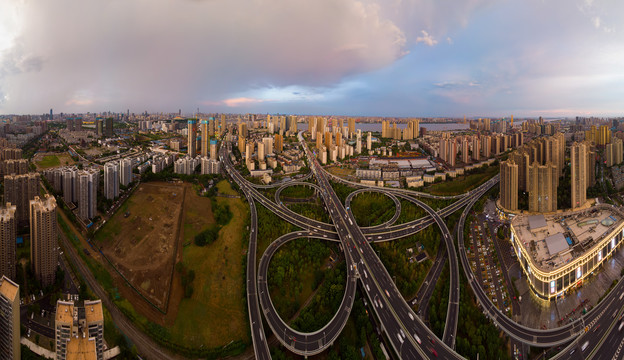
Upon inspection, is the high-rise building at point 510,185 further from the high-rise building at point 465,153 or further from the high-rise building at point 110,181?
the high-rise building at point 110,181

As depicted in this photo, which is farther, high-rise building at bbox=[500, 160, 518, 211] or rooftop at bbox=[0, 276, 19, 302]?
high-rise building at bbox=[500, 160, 518, 211]

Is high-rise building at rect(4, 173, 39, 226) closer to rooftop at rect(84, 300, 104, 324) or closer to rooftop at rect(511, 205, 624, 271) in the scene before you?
rooftop at rect(84, 300, 104, 324)

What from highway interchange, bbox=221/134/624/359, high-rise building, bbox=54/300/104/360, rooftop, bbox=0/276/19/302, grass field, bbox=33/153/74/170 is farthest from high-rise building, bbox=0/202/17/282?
grass field, bbox=33/153/74/170

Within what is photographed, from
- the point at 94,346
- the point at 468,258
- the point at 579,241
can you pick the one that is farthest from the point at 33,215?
the point at 579,241

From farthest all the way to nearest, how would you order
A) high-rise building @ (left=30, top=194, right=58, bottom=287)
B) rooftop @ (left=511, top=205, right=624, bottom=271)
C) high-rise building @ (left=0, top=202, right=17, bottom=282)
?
rooftop @ (left=511, top=205, right=624, bottom=271) < high-rise building @ (left=30, top=194, right=58, bottom=287) < high-rise building @ (left=0, top=202, right=17, bottom=282)

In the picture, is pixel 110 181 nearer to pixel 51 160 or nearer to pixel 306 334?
pixel 51 160

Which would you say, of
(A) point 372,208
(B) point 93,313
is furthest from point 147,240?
(A) point 372,208
